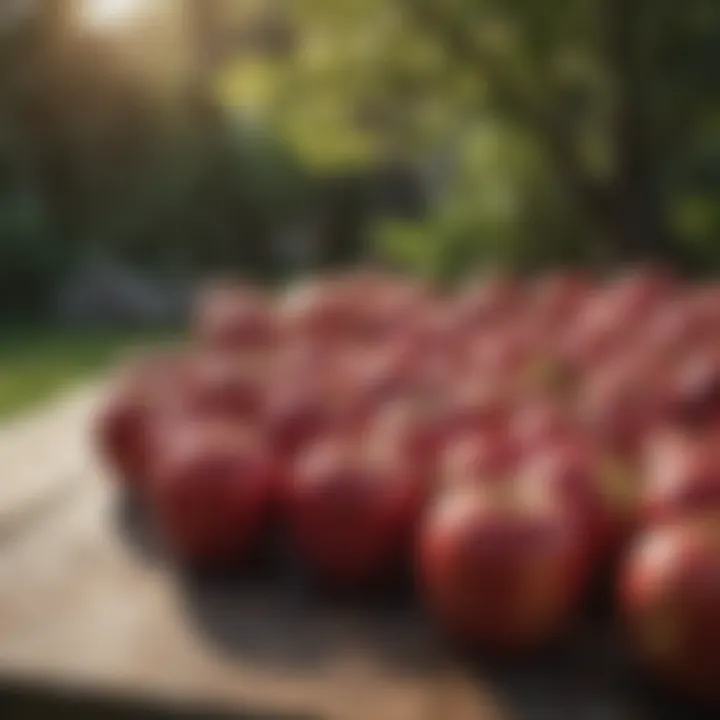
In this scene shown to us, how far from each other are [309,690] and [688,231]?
0.63m

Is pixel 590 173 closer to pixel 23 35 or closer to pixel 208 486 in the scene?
pixel 208 486

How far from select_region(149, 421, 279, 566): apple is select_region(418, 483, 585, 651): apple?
8 centimetres

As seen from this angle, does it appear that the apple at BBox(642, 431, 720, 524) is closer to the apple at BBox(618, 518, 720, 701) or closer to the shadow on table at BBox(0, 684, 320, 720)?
the apple at BBox(618, 518, 720, 701)

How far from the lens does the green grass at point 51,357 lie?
1.26m

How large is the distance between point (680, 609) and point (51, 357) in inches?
46.3

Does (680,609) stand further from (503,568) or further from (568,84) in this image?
(568,84)

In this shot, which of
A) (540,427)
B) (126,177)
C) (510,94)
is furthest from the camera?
(126,177)

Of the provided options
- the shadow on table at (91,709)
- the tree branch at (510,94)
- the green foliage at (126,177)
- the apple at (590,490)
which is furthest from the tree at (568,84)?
the green foliage at (126,177)

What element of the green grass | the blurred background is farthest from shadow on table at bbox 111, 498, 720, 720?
the green grass

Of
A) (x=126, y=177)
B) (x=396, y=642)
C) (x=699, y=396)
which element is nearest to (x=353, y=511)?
(x=396, y=642)

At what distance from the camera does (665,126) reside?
93 cm

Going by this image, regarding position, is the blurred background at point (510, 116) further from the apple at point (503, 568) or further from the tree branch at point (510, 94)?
the apple at point (503, 568)

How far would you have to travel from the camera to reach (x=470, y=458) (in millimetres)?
475

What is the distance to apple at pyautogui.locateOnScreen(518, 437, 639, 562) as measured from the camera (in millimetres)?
438
